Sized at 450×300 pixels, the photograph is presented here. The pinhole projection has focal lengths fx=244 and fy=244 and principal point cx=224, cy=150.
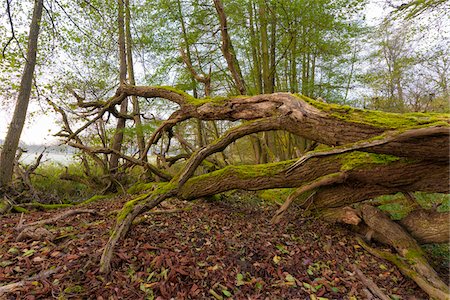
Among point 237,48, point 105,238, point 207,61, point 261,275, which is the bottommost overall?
point 261,275

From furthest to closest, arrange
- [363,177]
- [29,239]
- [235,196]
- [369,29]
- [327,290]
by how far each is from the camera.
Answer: [369,29] < [235,196] < [363,177] < [29,239] < [327,290]

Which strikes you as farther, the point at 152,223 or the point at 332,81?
the point at 332,81

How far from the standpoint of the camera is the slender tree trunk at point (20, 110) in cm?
500

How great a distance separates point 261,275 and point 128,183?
5.82m

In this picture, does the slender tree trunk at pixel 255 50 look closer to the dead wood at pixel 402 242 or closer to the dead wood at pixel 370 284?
the dead wood at pixel 402 242

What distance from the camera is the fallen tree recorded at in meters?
2.57

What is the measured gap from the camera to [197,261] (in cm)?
252

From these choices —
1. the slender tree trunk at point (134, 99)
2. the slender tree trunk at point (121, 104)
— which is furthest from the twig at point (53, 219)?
the slender tree trunk at point (134, 99)

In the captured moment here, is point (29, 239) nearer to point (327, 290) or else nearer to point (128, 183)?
point (327, 290)

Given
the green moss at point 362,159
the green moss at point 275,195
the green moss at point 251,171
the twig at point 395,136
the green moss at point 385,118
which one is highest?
the green moss at point 385,118

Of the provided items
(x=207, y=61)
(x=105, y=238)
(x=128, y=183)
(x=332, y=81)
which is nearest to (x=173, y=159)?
(x=128, y=183)

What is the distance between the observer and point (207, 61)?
7.70 meters

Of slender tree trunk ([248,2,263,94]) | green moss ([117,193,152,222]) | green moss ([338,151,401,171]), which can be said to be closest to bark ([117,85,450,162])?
green moss ([338,151,401,171])

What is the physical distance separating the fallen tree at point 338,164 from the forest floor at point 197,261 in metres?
0.22
